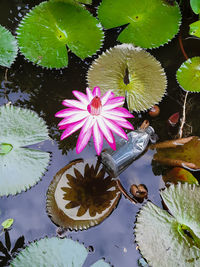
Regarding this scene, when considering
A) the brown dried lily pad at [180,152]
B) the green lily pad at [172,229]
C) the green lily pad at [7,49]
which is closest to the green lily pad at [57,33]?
the green lily pad at [7,49]

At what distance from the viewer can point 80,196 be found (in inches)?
75.3

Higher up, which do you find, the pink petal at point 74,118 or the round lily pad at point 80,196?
the pink petal at point 74,118

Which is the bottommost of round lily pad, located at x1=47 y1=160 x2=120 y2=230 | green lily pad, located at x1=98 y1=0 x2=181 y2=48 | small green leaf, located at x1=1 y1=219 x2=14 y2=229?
round lily pad, located at x1=47 y1=160 x2=120 y2=230

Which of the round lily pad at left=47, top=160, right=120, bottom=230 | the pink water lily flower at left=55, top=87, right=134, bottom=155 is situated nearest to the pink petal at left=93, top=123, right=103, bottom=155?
the pink water lily flower at left=55, top=87, right=134, bottom=155

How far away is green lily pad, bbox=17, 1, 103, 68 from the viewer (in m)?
2.32

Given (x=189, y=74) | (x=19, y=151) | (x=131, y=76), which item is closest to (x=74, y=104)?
(x=19, y=151)

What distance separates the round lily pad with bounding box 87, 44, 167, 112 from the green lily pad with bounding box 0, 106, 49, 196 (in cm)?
54

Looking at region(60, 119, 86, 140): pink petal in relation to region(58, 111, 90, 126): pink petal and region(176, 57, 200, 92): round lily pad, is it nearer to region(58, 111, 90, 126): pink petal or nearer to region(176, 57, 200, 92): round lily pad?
region(58, 111, 90, 126): pink petal

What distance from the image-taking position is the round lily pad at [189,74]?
2.37 metres

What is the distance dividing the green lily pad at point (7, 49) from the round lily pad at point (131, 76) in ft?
2.03

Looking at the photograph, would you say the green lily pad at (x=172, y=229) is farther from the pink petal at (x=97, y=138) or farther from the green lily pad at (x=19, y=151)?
the green lily pad at (x=19, y=151)

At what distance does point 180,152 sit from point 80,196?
0.77m

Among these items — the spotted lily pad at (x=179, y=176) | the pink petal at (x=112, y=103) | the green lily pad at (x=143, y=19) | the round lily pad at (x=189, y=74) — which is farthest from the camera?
the green lily pad at (x=143, y=19)

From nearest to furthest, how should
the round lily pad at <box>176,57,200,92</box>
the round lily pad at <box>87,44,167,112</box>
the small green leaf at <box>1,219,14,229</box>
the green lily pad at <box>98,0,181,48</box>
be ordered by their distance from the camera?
the small green leaf at <box>1,219,14,229</box> → the round lily pad at <box>87,44,167,112</box> → the round lily pad at <box>176,57,200,92</box> → the green lily pad at <box>98,0,181,48</box>
